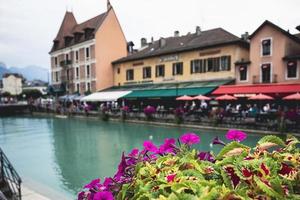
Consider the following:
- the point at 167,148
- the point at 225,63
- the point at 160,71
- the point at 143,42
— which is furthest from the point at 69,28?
the point at 167,148

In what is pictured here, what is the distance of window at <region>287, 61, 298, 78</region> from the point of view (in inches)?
865

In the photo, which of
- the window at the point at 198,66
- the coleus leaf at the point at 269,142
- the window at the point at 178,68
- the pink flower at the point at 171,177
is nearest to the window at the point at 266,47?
the window at the point at 198,66

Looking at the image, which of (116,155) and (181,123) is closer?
(116,155)

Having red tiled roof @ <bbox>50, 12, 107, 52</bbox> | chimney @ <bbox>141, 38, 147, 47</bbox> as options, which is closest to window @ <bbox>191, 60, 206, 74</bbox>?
chimney @ <bbox>141, 38, 147, 47</bbox>

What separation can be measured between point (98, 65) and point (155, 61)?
10.2 m

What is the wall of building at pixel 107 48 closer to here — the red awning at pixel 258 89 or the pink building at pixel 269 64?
the red awning at pixel 258 89

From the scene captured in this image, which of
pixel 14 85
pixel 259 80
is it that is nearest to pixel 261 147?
pixel 259 80

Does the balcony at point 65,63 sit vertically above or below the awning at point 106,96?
above

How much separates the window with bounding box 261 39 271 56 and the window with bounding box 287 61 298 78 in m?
1.95

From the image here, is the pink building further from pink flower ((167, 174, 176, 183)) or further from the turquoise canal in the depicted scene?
pink flower ((167, 174, 176, 183))

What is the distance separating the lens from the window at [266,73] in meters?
23.5

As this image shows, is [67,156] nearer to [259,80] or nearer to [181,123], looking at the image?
[181,123]

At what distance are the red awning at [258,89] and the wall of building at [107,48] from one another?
1944cm

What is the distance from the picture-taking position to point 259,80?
24.0 metres
